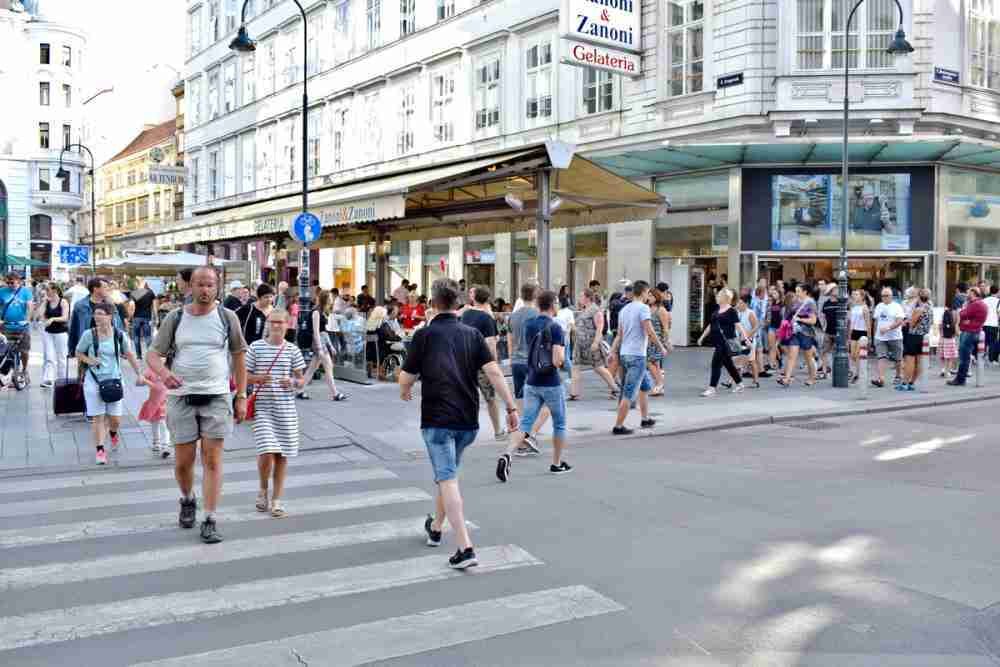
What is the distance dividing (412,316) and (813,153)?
1011 cm

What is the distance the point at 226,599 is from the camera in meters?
5.21

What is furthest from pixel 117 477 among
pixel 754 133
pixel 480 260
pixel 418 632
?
pixel 480 260

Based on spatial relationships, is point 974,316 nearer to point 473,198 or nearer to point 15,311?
point 473,198

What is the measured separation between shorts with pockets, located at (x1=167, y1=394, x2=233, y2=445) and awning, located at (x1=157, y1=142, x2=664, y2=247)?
881 centimetres

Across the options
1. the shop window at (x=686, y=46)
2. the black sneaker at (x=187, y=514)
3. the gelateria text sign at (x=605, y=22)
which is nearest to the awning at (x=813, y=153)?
the shop window at (x=686, y=46)

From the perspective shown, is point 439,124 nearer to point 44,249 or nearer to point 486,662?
point 486,662

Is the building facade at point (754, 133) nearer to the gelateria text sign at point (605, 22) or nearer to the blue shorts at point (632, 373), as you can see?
Result: the gelateria text sign at point (605, 22)

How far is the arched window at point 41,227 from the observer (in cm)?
7112

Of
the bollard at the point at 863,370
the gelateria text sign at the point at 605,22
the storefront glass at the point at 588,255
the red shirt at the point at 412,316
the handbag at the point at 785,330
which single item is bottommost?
the bollard at the point at 863,370

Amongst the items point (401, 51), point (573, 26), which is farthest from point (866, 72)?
point (401, 51)

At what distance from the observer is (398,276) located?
36.6 metres

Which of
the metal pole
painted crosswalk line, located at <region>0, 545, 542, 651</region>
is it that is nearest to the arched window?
the metal pole

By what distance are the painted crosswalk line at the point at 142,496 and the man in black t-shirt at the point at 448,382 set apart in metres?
2.75

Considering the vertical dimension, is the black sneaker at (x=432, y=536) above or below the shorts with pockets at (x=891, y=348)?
below
